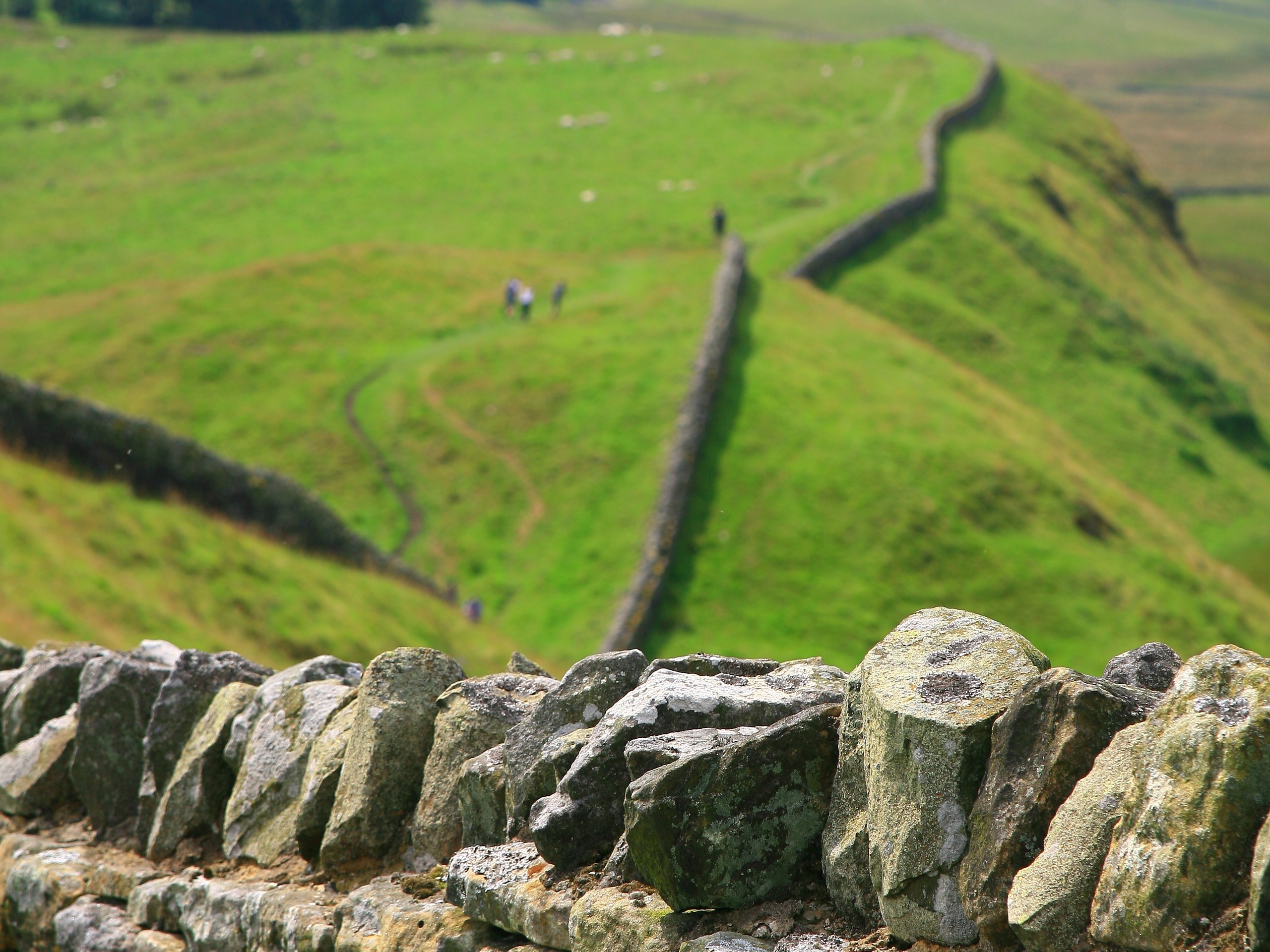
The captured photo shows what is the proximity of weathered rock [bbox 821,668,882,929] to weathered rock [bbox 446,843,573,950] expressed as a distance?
1522 mm

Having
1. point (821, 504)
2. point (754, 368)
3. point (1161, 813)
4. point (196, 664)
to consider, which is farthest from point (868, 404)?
point (1161, 813)

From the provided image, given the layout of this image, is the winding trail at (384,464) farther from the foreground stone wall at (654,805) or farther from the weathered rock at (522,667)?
the weathered rock at (522,667)

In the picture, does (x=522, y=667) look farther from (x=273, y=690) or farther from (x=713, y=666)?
(x=713, y=666)

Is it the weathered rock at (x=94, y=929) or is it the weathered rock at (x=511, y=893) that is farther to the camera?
the weathered rock at (x=94, y=929)

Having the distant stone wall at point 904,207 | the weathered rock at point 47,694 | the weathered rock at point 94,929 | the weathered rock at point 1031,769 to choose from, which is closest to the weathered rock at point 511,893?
the weathered rock at point 1031,769

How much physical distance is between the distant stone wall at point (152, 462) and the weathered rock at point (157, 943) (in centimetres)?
1940

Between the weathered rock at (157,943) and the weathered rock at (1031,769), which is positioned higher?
the weathered rock at (1031,769)

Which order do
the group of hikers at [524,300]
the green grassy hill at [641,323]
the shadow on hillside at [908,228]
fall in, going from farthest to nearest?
1. the shadow on hillside at [908,228]
2. the group of hikers at [524,300]
3. the green grassy hill at [641,323]

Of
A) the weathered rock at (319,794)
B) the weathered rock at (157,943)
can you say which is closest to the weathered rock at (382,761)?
the weathered rock at (319,794)

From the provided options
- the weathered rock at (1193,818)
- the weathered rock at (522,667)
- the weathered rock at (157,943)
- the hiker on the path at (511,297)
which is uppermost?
the weathered rock at (1193,818)

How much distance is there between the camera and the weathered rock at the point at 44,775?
10.3m

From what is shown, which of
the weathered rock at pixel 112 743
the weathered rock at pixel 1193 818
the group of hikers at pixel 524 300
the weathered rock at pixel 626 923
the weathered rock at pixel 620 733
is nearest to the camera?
the weathered rock at pixel 1193 818

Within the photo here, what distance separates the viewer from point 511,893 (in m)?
6.66

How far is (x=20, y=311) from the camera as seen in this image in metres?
71.0
